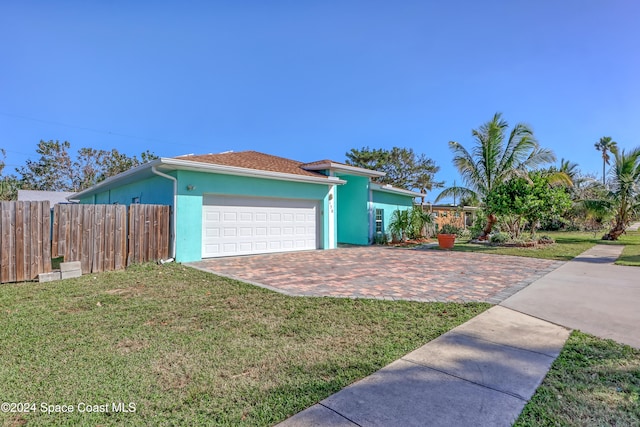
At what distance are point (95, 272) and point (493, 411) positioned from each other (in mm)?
9031

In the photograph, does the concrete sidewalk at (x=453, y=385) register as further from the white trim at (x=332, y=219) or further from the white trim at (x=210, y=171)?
the white trim at (x=332, y=219)

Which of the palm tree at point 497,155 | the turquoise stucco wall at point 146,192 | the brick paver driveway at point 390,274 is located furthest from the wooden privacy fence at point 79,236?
the palm tree at point 497,155

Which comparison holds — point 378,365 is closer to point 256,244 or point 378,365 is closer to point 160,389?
point 160,389

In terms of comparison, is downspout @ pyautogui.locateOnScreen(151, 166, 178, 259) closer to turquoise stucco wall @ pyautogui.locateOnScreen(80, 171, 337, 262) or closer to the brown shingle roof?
turquoise stucco wall @ pyautogui.locateOnScreen(80, 171, 337, 262)

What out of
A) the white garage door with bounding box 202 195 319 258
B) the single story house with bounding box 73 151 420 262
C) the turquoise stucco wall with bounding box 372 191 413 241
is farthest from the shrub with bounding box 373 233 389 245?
the white garage door with bounding box 202 195 319 258

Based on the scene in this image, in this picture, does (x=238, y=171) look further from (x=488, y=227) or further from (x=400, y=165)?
(x=400, y=165)

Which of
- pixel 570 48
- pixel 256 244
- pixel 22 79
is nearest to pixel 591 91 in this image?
pixel 570 48

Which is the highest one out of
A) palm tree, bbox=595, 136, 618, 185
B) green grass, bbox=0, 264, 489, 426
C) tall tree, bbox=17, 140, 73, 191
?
palm tree, bbox=595, 136, 618, 185

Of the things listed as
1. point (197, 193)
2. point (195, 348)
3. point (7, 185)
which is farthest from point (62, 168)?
point (195, 348)

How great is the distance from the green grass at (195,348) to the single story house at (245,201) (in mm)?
3919

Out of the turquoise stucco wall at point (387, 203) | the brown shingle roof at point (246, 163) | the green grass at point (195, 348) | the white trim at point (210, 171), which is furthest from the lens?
the turquoise stucco wall at point (387, 203)

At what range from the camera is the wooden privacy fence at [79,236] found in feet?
22.0

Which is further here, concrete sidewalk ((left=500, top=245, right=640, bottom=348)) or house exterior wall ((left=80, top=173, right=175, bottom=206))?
house exterior wall ((left=80, top=173, right=175, bottom=206))

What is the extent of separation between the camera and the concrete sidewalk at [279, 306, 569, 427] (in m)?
2.20
